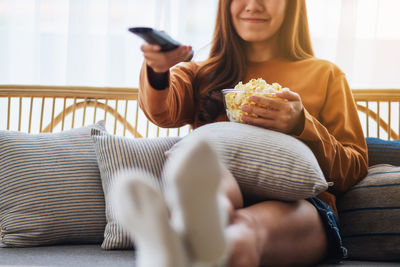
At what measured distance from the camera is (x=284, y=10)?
4.68 ft

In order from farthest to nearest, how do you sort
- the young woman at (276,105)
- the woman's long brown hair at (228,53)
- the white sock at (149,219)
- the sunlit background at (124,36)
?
the sunlit background at (124,36), the woman's long brown hair at (228,53), the young woman at (276,105), the white sock at (149,219)

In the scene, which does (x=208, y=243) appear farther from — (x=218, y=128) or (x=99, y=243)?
(x=99, y=243)

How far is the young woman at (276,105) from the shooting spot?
0.85m

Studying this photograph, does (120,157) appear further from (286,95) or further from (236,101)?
(286,95)

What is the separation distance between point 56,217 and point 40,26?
1.14 metres

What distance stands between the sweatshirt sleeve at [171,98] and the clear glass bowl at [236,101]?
0.55 ft

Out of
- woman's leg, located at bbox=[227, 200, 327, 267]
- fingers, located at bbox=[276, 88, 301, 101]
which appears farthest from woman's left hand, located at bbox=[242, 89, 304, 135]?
woman's leg, located at bbox=[227, 200, 327, 267]

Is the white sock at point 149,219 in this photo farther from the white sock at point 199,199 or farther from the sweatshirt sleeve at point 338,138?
the sweatshirt sleeve at point 338,138

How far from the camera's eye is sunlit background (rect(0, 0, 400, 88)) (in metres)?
1.95

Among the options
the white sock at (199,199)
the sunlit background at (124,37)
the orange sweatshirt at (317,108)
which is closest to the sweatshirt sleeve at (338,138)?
the orange sweatshirt at (317,108)

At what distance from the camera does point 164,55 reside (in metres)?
0.97

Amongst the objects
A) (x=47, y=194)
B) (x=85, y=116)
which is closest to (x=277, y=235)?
(x=47, y=194)

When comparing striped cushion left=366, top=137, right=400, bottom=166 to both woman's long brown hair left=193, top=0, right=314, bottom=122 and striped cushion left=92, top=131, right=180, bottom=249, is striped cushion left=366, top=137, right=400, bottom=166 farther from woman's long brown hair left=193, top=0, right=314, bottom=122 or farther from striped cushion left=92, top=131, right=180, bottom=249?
striped cushion left=92, top=131, right=180, bottom=249

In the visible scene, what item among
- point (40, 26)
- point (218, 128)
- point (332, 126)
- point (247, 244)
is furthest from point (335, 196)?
point (40, 26)
